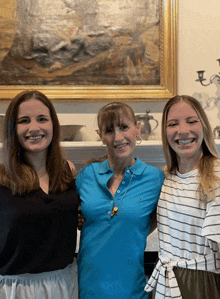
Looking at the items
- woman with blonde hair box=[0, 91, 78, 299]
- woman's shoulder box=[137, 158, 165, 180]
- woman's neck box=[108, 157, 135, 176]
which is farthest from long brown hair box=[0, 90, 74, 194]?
woman's shoulder box=[137, 158, 165, 180]

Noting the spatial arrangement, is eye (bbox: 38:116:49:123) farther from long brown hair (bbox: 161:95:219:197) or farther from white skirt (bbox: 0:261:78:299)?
white skirt (bbox: 0:261:78:299)

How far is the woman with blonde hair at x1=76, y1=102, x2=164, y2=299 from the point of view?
134cm

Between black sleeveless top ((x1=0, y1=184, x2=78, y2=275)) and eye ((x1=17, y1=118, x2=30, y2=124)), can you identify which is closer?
black sleeveless top ((x1=0, y1=184, x2=78, y2=275))

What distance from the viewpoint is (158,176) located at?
1.49 meters

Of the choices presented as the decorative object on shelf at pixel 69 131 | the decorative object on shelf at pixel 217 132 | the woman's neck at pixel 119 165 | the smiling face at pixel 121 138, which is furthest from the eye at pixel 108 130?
the decorative object on shelf at pixel 217 132

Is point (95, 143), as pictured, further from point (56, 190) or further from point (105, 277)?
point (105, 277)

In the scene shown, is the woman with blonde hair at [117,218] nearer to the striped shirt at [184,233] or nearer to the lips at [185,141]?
the striped shirt at [184,233]

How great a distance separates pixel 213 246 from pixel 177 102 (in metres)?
0.66

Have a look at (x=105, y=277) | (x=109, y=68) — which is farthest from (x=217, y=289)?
(x=109, y=68)

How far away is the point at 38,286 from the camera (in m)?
1.28

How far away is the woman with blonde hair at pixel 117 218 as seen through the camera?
1342 mm

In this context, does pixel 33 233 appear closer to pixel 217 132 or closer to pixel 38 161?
pixel 38 161

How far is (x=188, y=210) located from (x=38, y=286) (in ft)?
2.45

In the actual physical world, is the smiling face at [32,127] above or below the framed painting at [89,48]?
below
